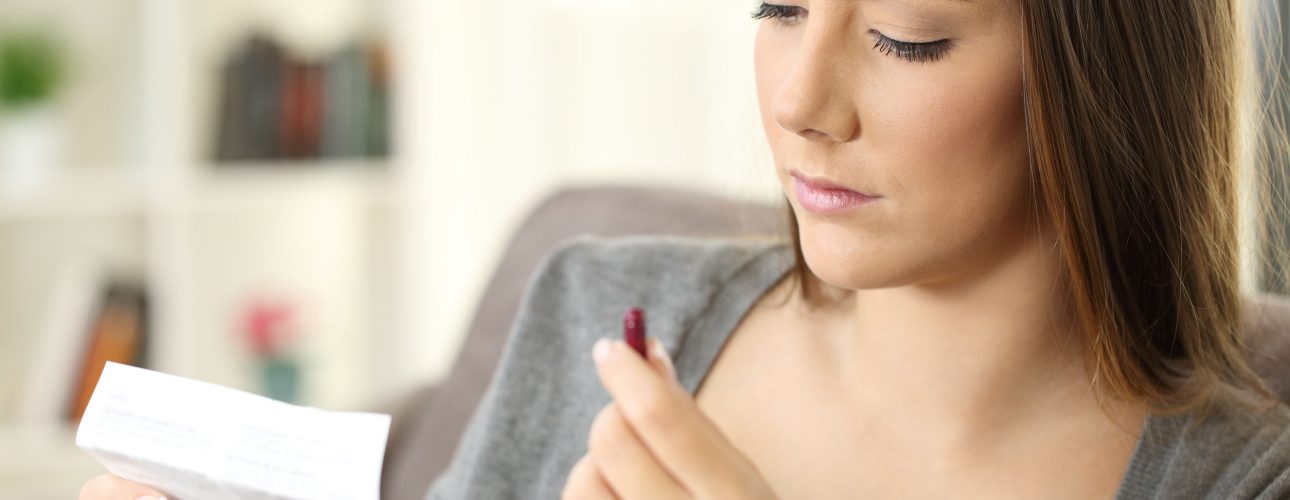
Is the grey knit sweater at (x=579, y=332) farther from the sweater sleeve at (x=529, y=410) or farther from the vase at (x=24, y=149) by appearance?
the vase at (x=24, y=149)

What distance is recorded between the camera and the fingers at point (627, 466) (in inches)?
31.8

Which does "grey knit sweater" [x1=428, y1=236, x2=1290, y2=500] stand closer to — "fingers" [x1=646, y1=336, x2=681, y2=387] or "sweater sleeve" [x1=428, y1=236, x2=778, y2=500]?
"sweater sleeve" [x1=428, y1=236, x2=778, y2=500]

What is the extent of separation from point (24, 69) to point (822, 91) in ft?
6.81

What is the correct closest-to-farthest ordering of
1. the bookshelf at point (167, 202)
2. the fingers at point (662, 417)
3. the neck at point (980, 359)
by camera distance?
1. the fingers at point (662, 417)
2. the neck at point (980, 359)
3. the bookshelf at point (167, 202)

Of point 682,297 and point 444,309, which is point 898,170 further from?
point 444,309

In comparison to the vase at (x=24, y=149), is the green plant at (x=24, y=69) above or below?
above

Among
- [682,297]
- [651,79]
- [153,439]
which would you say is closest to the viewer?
[153,439]

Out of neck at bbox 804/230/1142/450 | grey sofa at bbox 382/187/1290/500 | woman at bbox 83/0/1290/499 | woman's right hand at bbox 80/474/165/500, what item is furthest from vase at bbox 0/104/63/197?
neck at bbox 804/230/1142/450

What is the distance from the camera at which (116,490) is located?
35.9 inches

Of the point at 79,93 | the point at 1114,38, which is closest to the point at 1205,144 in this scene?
the point at 1114,38

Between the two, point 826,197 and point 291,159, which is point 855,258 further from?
point 291,159

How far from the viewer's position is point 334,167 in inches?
112

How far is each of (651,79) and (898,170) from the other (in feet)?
6.46

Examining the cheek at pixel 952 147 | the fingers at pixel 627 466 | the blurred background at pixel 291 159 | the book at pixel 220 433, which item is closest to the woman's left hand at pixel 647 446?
the fingers at pixel 627 466
